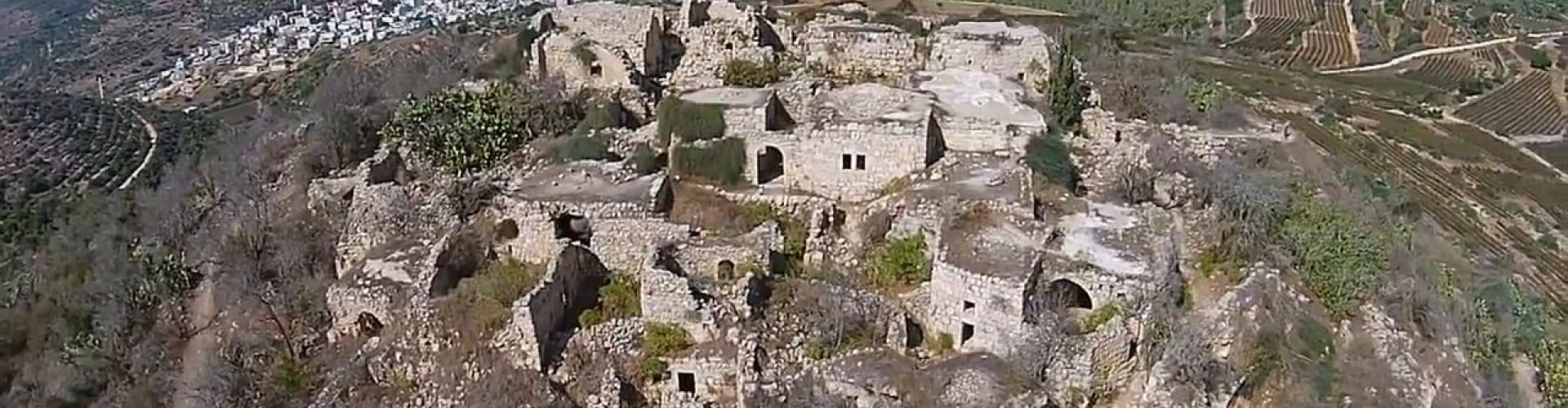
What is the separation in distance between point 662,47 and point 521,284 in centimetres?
1146

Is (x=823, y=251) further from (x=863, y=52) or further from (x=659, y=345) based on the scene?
(x=863, y=52)

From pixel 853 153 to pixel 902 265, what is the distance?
135 inches

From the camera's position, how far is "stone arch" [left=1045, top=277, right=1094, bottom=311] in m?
19.0

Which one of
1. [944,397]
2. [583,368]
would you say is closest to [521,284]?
[583,368]

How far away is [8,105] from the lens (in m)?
72.2

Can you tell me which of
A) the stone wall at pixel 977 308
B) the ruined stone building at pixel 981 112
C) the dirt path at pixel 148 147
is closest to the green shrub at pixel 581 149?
the ruined stone building at pixel 981 112

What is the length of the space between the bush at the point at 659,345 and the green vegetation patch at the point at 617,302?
1.89ft

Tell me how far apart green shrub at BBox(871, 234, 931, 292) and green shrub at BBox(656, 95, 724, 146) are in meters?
5.01

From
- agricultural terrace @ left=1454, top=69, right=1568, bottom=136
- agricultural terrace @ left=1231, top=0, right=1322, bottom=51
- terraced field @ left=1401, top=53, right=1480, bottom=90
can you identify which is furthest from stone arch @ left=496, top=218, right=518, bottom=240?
agricultural terrace @ left=1231, top=0, right=1322, bottom=51

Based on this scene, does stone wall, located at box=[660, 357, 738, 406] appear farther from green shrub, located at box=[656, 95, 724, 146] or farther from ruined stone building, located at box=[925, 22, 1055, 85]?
ruined stone building, located at box=[925, 22, 1055, 85]

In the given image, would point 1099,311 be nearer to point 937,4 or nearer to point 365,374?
point 365,374

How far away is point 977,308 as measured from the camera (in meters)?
18.9

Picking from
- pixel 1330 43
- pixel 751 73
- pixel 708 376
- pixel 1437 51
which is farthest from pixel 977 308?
pixel 1437 51

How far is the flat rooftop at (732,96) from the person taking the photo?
2519cm
